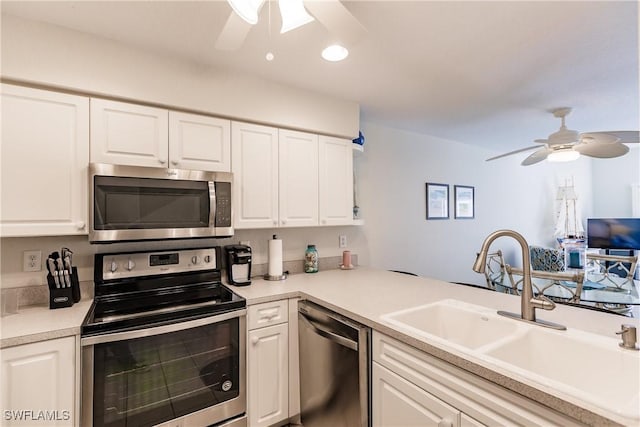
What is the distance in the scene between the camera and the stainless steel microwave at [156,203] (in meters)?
1.62

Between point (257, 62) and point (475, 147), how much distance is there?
139 inches

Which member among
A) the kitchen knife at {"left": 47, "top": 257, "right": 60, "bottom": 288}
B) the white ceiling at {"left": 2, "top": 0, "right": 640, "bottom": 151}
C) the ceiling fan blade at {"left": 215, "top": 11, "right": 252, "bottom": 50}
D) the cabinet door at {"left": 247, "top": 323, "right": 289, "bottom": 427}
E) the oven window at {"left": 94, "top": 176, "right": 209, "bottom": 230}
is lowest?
the cabinet door at {"left": 247, "top": 323, "right": 289, "bottom": 427}

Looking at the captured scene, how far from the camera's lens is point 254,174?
219 cm

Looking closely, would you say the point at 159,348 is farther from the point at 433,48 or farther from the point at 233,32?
the point at 433,48

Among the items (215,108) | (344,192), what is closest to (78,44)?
(215,108)

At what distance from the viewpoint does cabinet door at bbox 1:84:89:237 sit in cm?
150

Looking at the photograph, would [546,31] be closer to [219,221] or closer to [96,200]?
[219,221]

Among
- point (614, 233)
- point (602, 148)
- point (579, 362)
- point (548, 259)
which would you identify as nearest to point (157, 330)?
point (579, 362)

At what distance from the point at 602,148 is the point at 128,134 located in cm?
352

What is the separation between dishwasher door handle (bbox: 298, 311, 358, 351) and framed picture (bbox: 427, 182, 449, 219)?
7.97 feet

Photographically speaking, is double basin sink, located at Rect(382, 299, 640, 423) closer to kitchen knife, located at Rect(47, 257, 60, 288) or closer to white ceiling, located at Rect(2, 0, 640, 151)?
white ceiling, located at Rect(2, 0, 640, 151)

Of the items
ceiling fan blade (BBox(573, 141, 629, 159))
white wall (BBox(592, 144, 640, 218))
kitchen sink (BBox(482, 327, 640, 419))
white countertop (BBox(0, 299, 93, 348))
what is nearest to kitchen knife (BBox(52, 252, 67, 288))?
white countertop (BBox(0, 299, 93, 348))

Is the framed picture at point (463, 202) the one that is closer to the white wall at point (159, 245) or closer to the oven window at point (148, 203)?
the white wall at point (159, 245)

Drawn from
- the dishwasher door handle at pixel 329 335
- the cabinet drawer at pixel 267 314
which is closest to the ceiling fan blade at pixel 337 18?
the dishwasher door handle at pixel 329 335
